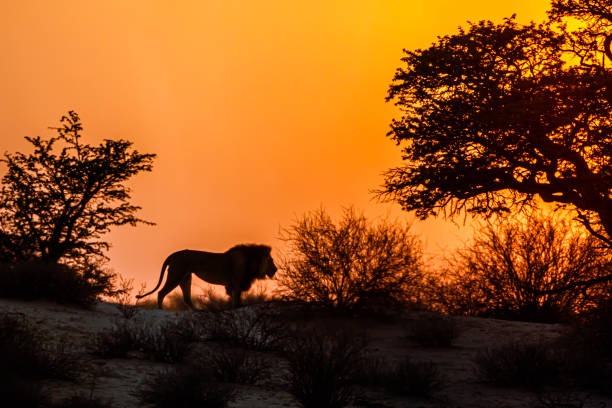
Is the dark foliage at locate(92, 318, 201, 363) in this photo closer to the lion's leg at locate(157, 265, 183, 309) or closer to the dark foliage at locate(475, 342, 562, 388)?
the dark foliage at locate(475, 342, 562, 388)

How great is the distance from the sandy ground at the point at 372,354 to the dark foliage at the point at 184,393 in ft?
1.24

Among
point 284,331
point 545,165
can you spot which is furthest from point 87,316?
point 545,165

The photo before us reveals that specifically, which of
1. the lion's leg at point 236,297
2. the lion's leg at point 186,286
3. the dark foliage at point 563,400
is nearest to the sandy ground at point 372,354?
the dark foliage at point 563,400

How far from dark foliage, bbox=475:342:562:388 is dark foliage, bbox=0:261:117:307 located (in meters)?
10.1

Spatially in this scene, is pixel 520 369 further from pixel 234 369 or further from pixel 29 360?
pixel 29 360

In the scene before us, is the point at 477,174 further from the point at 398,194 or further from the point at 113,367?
the point at 113,367

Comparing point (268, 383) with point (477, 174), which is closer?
point (268, 383)

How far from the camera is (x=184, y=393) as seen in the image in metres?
10.3

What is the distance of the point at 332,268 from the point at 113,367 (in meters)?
8.27

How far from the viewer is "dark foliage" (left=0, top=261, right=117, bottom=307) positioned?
19.0 meters

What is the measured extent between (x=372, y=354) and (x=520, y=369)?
11.7ft

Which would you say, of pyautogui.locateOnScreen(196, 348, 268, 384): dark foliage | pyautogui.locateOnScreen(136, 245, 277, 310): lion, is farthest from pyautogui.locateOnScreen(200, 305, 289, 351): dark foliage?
pyautogui.locateOnScreen(136, 245, 277, 310): lion

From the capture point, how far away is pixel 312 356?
10992mm

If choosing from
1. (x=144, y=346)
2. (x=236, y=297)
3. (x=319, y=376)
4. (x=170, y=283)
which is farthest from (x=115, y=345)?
(x=170, y=283)
